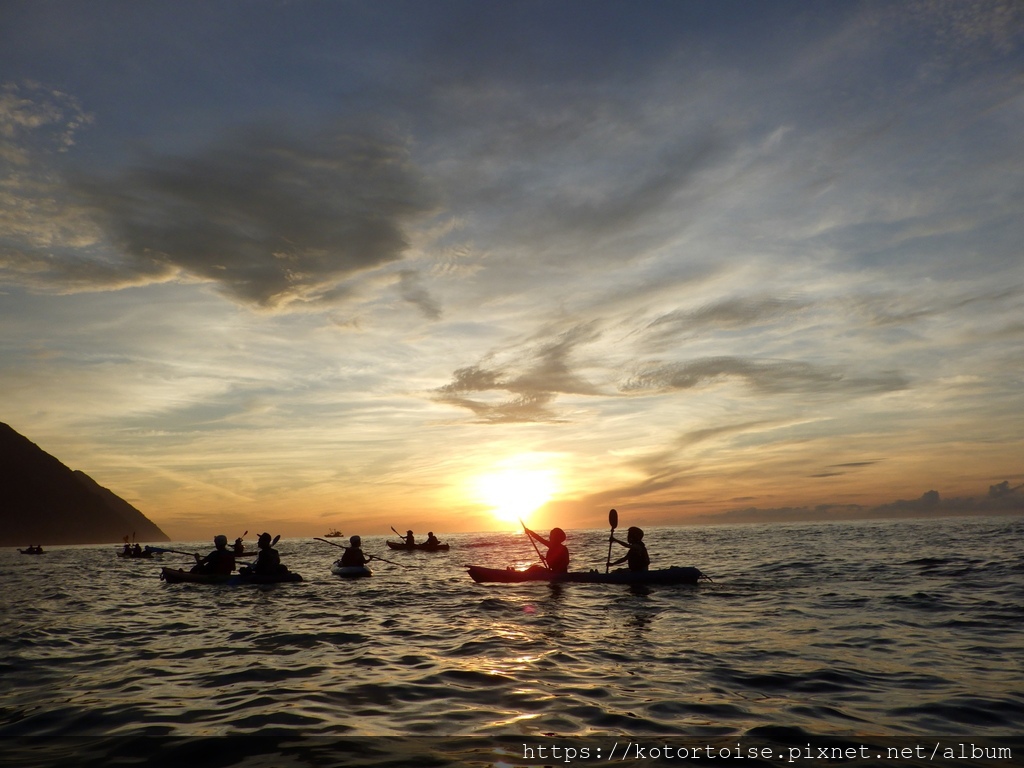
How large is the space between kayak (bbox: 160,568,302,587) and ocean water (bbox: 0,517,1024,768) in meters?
6.01

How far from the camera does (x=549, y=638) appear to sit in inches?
517

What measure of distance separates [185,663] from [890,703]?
11.8m

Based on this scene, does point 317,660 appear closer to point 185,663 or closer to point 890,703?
point 185,663

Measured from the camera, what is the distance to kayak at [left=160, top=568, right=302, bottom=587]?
83.3ft

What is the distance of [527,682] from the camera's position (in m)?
9.28

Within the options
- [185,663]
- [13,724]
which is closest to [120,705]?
[13,724]

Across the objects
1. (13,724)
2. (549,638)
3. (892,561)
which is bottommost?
(892,561)

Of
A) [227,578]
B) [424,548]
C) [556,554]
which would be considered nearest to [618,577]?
[556,554]

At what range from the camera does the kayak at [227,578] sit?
2539cm

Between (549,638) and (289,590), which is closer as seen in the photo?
(549,638)

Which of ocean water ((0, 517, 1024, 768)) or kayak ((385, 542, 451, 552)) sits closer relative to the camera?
ocean water ((0, 517, 1024, 768))

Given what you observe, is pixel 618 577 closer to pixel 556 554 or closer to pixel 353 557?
pixel 556 554

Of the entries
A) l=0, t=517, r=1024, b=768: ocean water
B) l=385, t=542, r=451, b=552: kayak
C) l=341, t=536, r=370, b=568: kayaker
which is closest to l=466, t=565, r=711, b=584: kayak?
l=0, t=517, r=1024, b=768: ocean water

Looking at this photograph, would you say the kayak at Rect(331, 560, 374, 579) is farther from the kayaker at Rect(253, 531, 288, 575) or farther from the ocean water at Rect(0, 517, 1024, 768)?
the ocean water at Rect(0, 517, 1024, 768)
